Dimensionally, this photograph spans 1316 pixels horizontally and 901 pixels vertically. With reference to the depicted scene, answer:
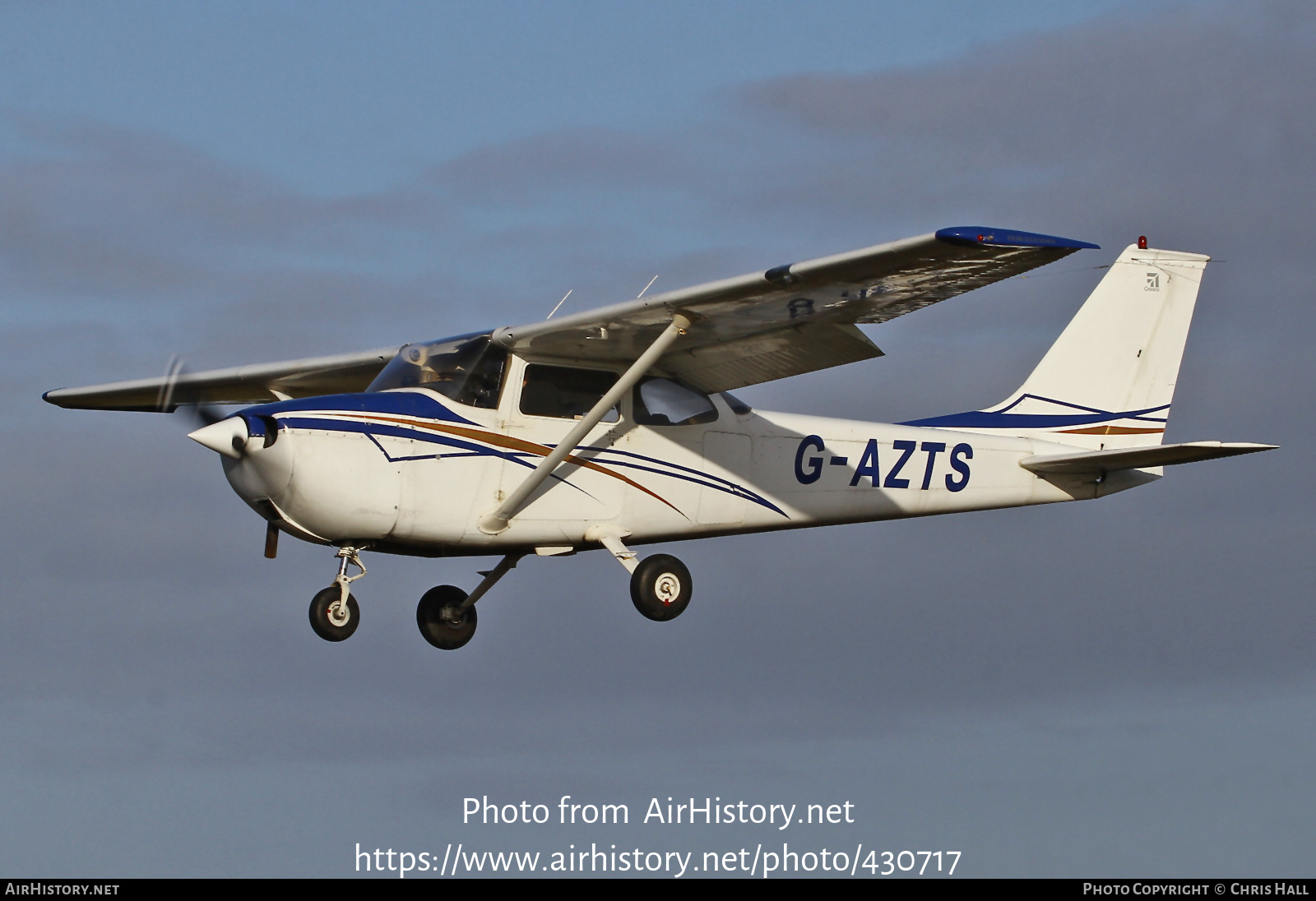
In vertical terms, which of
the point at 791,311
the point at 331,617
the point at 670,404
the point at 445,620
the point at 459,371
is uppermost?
the point at 791,311

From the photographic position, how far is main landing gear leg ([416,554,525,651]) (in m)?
15.9

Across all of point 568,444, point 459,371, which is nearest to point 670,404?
point 568,444

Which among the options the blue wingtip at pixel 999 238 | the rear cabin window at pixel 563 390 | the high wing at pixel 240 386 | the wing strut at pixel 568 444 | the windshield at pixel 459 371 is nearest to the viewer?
the blue wingtip at pixel 999 238

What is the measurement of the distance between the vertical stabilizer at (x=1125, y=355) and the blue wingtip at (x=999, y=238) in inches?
245

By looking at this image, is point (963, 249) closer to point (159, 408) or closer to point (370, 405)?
Result: point (370, 405)

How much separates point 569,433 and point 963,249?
3.96 meters

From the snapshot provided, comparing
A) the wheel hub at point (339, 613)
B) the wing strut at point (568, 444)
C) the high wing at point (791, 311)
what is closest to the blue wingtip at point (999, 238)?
the high wing at point (791, 311)

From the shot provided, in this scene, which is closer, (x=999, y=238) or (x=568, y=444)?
(x=999, y=238)

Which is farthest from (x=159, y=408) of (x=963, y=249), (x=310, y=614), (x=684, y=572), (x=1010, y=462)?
(x=963, y=249)

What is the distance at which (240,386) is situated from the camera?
57.7ft

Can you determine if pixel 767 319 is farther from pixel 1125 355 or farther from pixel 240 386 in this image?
pixel 240 386

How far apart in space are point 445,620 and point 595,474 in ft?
6.87

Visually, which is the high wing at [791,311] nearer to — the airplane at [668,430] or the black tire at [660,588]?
the airplane at [668,430]

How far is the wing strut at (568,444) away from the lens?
14.3 metres
